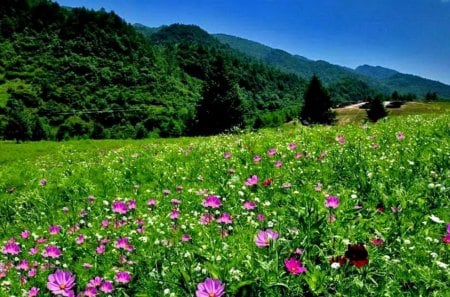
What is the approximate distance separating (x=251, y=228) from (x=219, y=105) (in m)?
66.9

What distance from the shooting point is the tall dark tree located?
71125 mm

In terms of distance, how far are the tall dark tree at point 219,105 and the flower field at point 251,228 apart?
60802 mm

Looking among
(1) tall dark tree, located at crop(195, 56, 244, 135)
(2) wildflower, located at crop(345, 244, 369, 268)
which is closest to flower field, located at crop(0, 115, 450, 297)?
(2) wildflower, located at crop(345, 244, 369, 268)

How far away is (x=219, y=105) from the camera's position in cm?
7094

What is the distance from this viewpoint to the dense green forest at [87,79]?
349 feet

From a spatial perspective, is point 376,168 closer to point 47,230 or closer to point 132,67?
point 47,230

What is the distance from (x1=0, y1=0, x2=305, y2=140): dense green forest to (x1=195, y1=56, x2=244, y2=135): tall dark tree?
83.7 ft

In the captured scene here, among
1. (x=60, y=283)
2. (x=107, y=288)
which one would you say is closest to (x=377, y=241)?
(x=107, y=288)

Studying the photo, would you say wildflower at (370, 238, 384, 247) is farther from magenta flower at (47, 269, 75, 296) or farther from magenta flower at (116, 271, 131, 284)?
magenta flower at (47, 269, 75, 296)

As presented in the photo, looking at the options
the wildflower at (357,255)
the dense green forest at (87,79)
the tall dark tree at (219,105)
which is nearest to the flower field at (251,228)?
the wildflower at (357,255)

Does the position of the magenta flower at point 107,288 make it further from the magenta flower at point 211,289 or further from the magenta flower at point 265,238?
the magenta flower at point 211,289

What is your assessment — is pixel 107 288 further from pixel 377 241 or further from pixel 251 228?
pixel 377 241

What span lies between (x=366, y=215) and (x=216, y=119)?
67465mm

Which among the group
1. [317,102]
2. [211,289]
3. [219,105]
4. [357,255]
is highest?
[357,255]
